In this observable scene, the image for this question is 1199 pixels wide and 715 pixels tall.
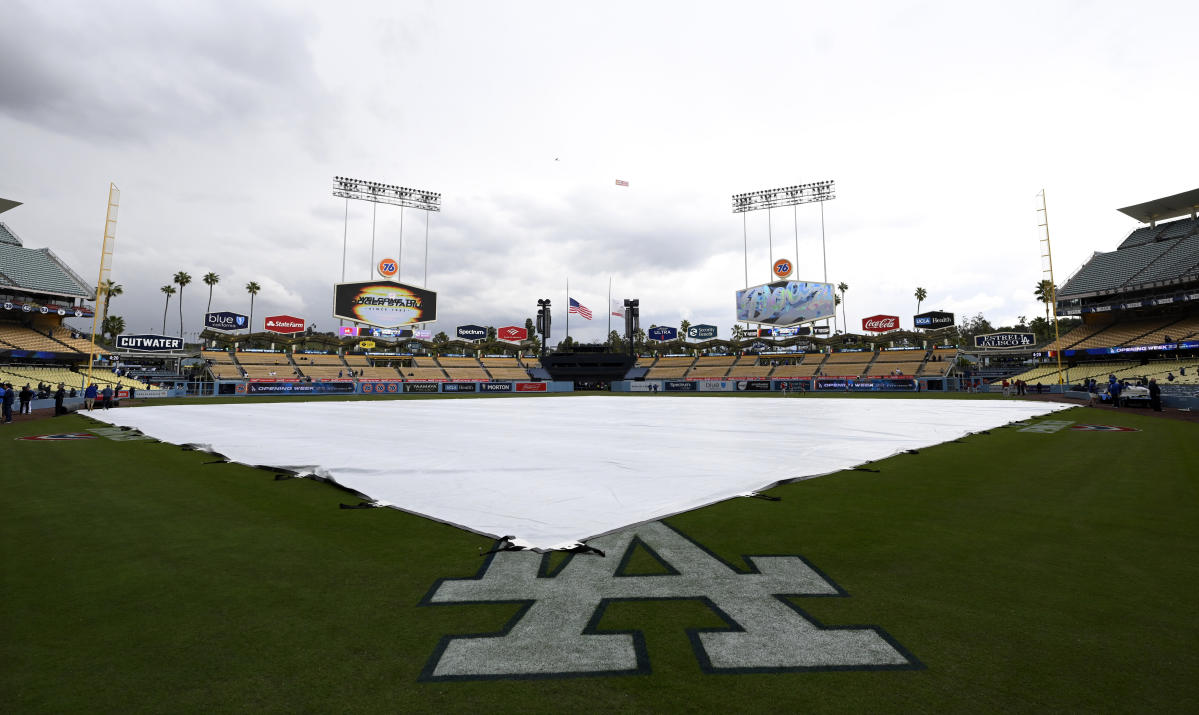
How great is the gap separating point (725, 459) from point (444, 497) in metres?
5.03

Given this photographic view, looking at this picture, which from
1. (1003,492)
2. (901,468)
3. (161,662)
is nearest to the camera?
(161,662)

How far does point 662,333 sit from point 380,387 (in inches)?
1982

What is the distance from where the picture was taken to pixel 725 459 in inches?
350

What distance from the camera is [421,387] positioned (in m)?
66.8

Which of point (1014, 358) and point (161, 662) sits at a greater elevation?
point (1014, 358)

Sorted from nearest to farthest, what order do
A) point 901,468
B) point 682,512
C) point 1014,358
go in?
point 682,512 → point 901,468 → point 1014,358

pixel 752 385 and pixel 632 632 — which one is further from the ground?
pixel 752 385

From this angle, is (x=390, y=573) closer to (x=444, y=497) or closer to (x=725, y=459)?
(x=444, y=497)

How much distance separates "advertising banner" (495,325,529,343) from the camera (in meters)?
86.6

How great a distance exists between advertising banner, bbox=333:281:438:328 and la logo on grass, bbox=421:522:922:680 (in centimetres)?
6798

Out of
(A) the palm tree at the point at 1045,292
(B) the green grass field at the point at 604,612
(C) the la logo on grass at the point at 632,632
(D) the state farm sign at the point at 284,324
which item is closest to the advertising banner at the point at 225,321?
(D) the state farm sign at the point at 284,324

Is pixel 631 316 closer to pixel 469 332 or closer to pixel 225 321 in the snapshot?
pixel 469 332

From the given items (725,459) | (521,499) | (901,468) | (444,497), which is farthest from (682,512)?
(901,468)

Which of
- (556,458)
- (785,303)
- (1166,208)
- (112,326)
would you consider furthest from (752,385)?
(112,326)
